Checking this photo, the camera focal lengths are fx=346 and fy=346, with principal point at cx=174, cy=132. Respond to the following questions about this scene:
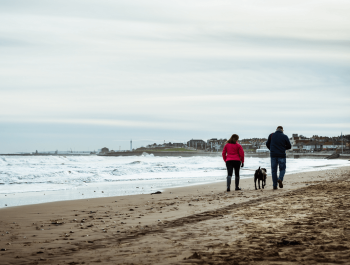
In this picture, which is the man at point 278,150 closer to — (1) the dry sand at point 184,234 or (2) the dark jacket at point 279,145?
(2) the dark jacket at point 279,145

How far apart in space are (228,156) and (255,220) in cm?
581

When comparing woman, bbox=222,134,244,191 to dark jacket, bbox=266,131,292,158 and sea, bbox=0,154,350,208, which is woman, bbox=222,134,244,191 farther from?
sea, bbox=0,154,350,208

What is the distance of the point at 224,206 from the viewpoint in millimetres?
7230

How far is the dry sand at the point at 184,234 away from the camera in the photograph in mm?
3621

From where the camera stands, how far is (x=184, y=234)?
15.3 ft

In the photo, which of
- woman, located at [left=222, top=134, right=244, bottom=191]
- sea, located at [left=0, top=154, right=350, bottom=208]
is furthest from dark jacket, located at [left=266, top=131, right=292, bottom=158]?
sea, located at [left=0, top=154, right=350, bottom=208]

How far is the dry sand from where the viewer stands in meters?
3.62

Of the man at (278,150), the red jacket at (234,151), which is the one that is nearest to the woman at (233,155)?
the red jacket at (234,151)

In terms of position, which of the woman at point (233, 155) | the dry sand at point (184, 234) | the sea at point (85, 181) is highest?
the woman at point (233, 155)

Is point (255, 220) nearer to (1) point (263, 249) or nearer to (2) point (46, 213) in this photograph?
(1) point (263, 249)

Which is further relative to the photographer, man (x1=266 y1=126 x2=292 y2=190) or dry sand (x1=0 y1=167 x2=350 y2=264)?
man (x1=266 y1=126 x2=292 y2=190)

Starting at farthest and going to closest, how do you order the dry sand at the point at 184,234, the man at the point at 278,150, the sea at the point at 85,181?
the sea at the point at 85,181 → the man at the point at 278,150 → the dry sand at the point at 184,234

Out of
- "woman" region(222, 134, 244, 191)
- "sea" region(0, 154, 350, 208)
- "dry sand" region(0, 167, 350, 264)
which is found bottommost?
"sea" region(0, 154, 350, 208)

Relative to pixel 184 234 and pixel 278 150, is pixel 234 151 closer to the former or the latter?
pixel 278 150
